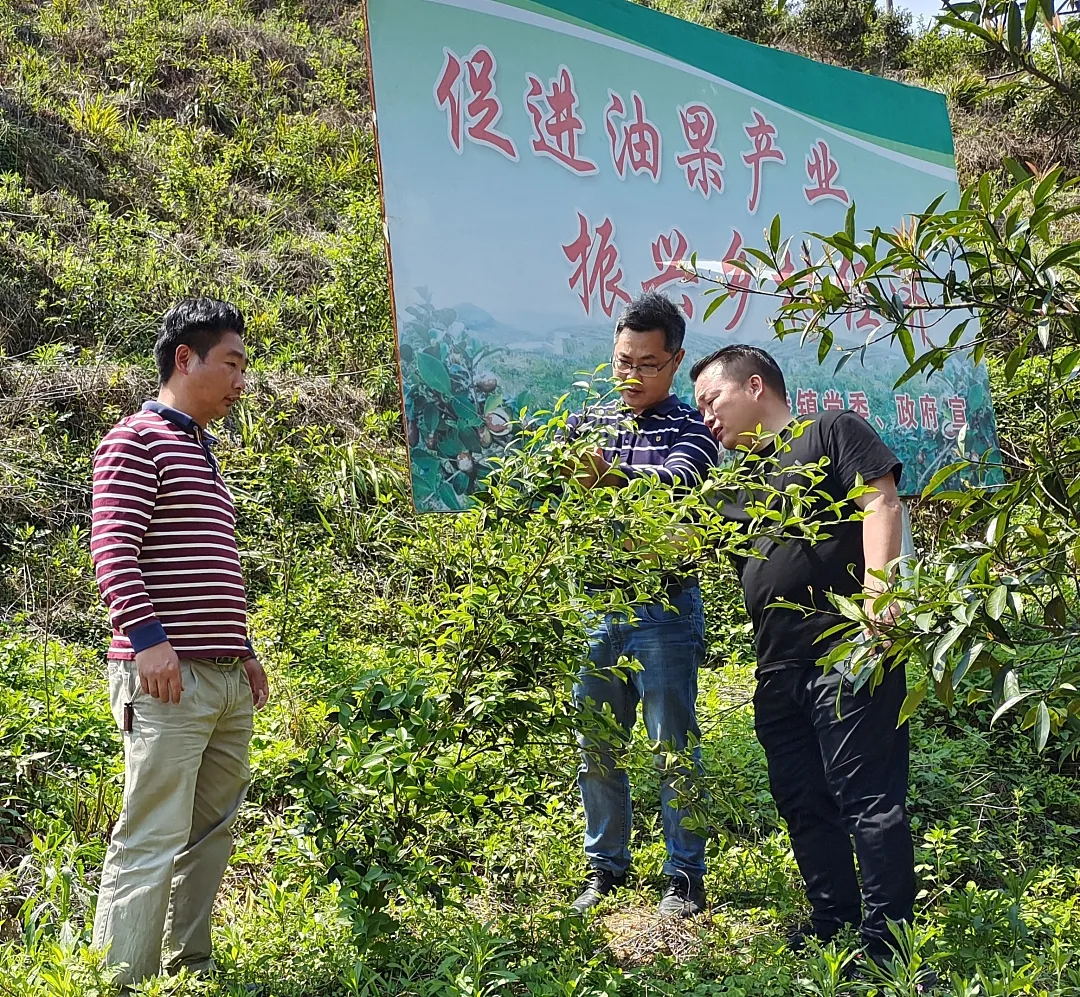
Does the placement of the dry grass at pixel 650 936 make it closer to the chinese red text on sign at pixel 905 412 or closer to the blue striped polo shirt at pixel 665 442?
the blue striped polo shirt at pixel 665 442

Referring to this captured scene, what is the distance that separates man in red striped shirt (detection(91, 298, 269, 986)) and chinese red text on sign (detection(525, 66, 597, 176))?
6.97 feet

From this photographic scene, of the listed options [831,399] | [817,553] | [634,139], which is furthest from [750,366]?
[831,399]

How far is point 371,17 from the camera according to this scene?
144 inches

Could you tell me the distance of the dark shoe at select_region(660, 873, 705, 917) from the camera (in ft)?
8.84

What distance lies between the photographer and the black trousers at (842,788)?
230 cm

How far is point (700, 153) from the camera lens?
4754mm

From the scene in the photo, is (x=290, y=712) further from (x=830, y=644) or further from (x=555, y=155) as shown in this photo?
(x=555, y=155)

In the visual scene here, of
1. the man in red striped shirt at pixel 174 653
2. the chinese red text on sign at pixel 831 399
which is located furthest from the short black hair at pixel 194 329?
the chinese red text on sign at pixel 831 399

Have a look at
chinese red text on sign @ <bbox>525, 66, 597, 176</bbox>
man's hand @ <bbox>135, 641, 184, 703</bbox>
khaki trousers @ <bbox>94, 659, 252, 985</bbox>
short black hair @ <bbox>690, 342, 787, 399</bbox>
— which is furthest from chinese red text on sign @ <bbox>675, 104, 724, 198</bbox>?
man's hand @ <bbox>135, 641, 184, 703</bbox>

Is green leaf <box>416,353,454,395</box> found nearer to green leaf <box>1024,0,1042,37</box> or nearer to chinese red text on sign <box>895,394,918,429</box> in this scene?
green leaf <box>1024,0,1042,37</box>

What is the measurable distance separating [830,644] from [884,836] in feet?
1.45

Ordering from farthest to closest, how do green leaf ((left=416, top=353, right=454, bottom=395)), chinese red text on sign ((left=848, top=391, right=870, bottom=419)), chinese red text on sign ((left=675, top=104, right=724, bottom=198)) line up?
chinese red text on sign ((left=848, top=391, right=870, bottom=419)) < chinese red text on sign ((left=675, top=104, right=724, bottom=198)) < green leaf ((left=416, top=353, right=454, bottom=395))

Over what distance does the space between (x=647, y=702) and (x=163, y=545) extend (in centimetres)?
130

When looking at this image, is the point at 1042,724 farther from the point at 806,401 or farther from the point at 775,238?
the point at 806,401
